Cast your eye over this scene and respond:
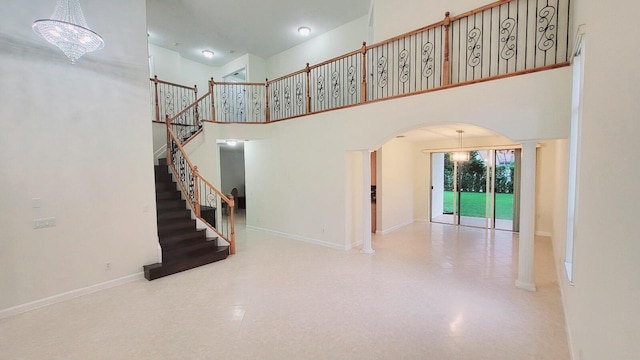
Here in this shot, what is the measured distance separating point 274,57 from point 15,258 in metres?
7.94

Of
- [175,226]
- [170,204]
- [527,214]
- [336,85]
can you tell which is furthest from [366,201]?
[170,204]

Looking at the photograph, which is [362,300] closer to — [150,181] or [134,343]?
[134,343]

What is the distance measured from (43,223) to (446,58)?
6344 millimetres

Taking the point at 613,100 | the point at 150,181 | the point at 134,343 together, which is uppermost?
the point at 613,100

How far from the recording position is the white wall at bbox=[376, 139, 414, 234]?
275 inches

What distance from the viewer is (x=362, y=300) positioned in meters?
3.45

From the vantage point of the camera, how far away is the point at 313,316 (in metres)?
3.09

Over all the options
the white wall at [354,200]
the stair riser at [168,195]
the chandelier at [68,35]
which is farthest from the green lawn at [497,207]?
the chandelier at [68,35]

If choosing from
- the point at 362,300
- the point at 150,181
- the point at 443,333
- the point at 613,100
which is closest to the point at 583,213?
the point at 613,100

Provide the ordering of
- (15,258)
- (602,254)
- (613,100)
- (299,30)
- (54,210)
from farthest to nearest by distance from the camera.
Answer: (299,30) → (54,210) → (15,258) → (602,254) → (613,100)

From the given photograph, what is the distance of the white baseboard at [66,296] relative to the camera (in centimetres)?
323

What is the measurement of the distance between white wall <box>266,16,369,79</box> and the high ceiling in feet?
0.55

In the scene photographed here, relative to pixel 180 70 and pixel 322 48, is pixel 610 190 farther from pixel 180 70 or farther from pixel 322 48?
pixel 180 70

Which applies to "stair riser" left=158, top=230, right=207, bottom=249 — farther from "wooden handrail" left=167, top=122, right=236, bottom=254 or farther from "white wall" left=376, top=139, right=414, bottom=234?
"white wall" left=376, top=139, right=414, bottom=234
